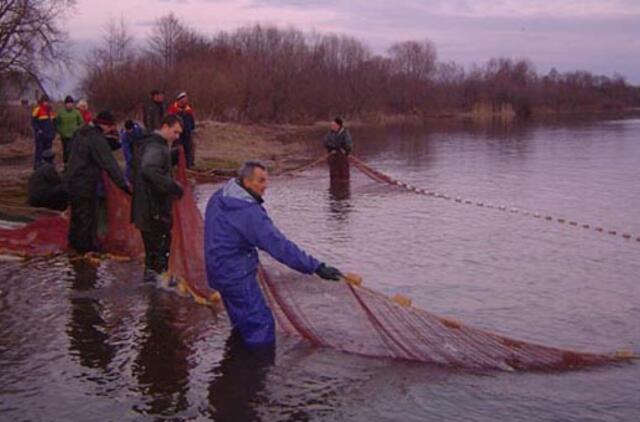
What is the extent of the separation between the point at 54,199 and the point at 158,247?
6.88ft

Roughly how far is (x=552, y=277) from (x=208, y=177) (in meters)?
13.1

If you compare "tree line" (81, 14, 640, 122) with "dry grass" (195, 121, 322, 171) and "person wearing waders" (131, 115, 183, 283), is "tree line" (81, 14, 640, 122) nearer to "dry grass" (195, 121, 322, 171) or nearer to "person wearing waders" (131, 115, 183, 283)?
"dry grass" (195, 121, 322, 171)

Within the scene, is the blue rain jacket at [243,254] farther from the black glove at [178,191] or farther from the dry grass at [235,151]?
the dry grass at [235,151]

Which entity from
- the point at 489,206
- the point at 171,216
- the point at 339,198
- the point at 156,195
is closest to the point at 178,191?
the point at 156,195

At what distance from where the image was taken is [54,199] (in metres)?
11.1

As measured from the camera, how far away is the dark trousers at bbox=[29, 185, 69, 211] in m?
11.0

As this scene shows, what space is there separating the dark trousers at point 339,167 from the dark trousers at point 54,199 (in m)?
11.1

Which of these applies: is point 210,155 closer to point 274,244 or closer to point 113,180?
point 113,180

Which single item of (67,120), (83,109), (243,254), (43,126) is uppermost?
(83,109)

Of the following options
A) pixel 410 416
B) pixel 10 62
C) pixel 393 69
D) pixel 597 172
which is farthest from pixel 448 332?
pixel 393 69

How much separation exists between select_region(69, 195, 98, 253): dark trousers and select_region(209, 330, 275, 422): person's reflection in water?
13.4 feet

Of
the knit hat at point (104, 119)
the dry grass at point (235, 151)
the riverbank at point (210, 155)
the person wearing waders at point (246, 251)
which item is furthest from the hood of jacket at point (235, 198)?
the dry grass at point (235, 151)

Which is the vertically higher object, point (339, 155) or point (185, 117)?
point (185, 117)

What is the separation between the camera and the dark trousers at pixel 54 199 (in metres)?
11.0
